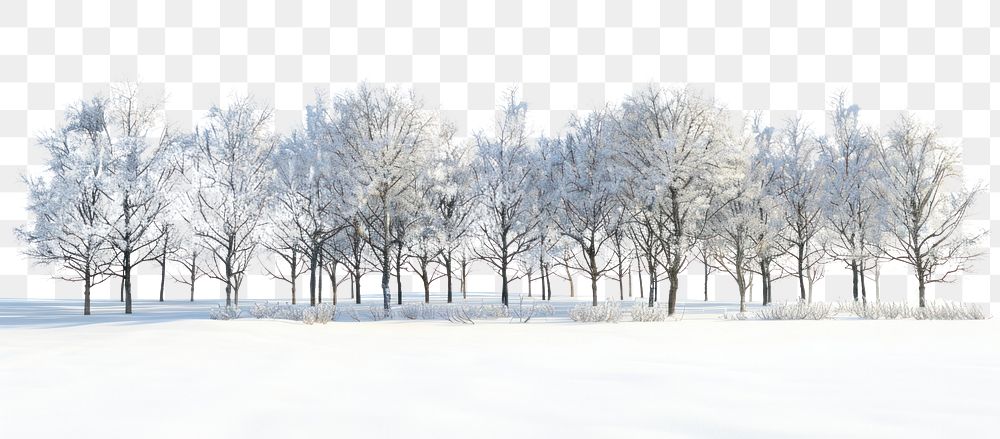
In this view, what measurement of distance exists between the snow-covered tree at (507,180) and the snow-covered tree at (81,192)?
1609cm

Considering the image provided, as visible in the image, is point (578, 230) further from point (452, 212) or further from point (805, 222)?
point (805, 222)

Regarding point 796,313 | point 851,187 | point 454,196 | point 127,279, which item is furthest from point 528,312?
point 851,187

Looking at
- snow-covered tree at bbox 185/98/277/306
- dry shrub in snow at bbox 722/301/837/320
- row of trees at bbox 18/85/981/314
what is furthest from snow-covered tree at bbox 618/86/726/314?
snow-covered tree at bbox 185/98/277/306

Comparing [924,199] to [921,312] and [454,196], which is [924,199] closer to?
[921,312]

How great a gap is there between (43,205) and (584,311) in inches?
977

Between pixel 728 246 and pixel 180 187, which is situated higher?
A: pixel 180 187

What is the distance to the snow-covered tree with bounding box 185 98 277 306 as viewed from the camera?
86.5ft

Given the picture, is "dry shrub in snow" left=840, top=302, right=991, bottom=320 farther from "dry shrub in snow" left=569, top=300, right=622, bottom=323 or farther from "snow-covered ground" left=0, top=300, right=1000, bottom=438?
"dry shrub in snow" left=569, top=300, right=622, bottom=323

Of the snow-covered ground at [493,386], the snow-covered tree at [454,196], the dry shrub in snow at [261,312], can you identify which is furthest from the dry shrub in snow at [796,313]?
the dry shrub in snow at [261,312]

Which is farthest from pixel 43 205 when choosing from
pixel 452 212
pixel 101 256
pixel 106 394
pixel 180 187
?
pixel 106 394

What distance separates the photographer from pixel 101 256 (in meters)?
25.6

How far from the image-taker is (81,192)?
25.2 metres

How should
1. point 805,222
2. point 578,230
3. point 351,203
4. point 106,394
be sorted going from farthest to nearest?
point 805,222 < point 578,230 < point 351,203 < point 106,394

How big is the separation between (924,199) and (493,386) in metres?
26.0
